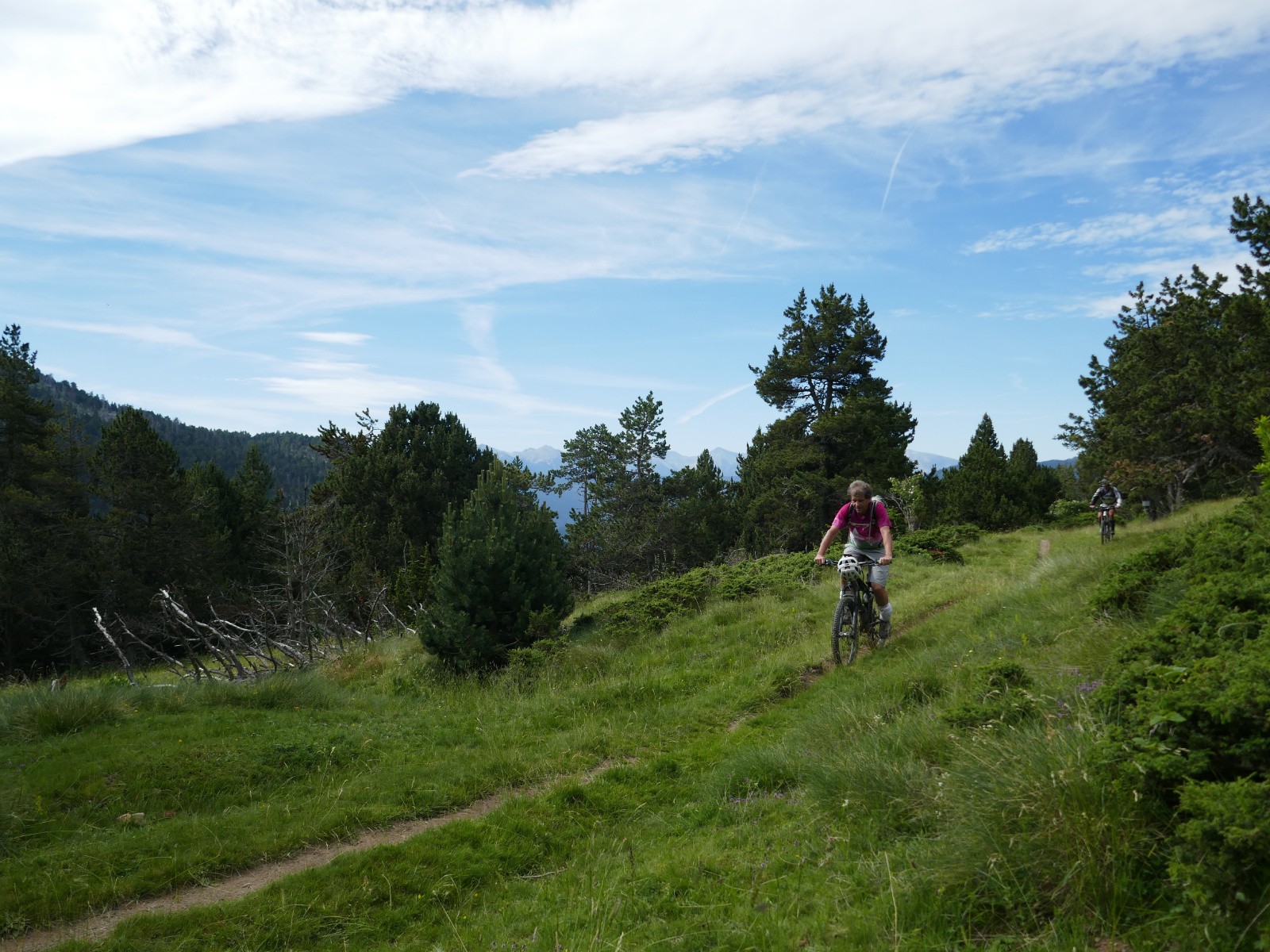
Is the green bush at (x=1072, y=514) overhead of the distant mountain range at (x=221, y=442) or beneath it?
beneath

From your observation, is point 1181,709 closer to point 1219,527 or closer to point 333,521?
point 1219,527

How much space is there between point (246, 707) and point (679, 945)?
7.83 metres

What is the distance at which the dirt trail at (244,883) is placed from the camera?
4598 mm

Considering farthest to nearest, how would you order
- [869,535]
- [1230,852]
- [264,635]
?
[264,635], [869,535], [1230,852]

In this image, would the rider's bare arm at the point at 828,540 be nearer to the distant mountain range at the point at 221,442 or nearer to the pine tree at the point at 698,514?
the pine tree at the point at 698,514

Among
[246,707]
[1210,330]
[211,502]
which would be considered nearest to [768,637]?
[246,707]

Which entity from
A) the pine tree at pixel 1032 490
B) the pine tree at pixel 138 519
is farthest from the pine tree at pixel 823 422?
the pine tree at pixel 138 519

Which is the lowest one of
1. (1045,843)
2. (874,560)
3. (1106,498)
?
(1045,843)

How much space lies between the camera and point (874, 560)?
966cm

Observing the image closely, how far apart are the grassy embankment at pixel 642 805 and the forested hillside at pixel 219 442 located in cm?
14225

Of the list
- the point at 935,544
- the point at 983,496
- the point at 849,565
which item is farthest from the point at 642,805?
the point at 983,496

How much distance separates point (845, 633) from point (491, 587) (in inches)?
259

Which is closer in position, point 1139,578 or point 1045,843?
point 1045,843

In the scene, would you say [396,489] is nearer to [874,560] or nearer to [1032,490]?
[874,560]
